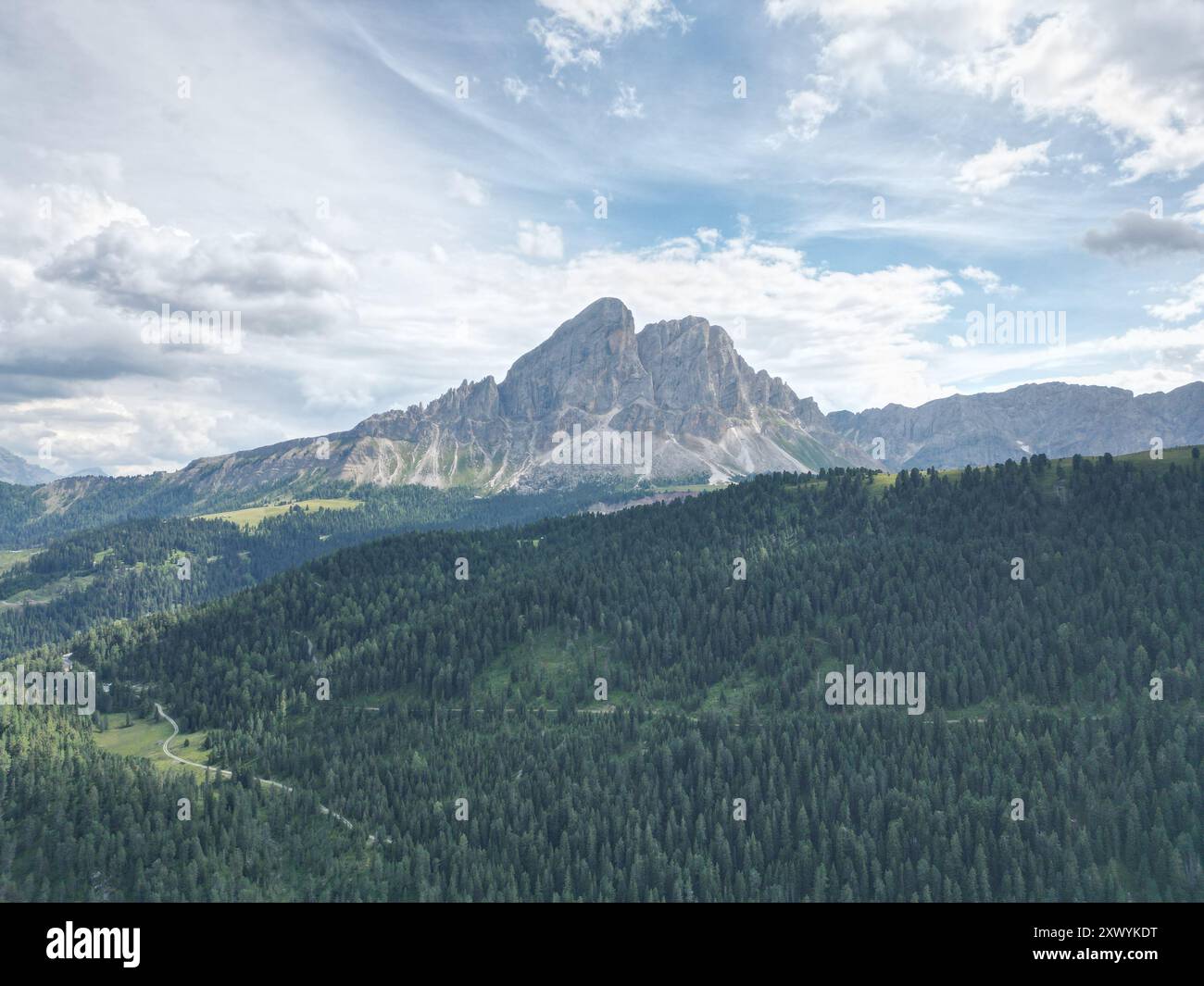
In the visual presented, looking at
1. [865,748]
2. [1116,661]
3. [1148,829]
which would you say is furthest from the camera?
[1116,661]

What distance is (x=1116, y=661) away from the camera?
17188 cm

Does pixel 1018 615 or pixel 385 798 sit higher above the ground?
pixel 1018 615

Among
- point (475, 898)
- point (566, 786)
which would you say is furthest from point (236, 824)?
point (566, 786)

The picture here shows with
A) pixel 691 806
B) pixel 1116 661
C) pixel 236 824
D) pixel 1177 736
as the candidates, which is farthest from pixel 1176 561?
pixel 236 824

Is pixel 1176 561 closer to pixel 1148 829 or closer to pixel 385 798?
pixel 1148 829

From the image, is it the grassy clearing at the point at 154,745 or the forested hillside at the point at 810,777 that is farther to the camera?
the grassy clearing at the point at 154,745

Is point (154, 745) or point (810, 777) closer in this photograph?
point (810, 777)

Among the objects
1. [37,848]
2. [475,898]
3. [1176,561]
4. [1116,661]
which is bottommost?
[475,898]

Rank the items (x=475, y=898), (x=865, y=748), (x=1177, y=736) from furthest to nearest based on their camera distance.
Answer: (x=865, y=748) → (x=1177, y=736) → (x=475, y=898)

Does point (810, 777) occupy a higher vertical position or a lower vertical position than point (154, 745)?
higher

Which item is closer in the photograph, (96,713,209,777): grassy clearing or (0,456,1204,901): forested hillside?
(0,456,1204,901): forested hillside

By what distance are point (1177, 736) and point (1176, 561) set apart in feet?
216

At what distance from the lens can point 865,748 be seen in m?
160
